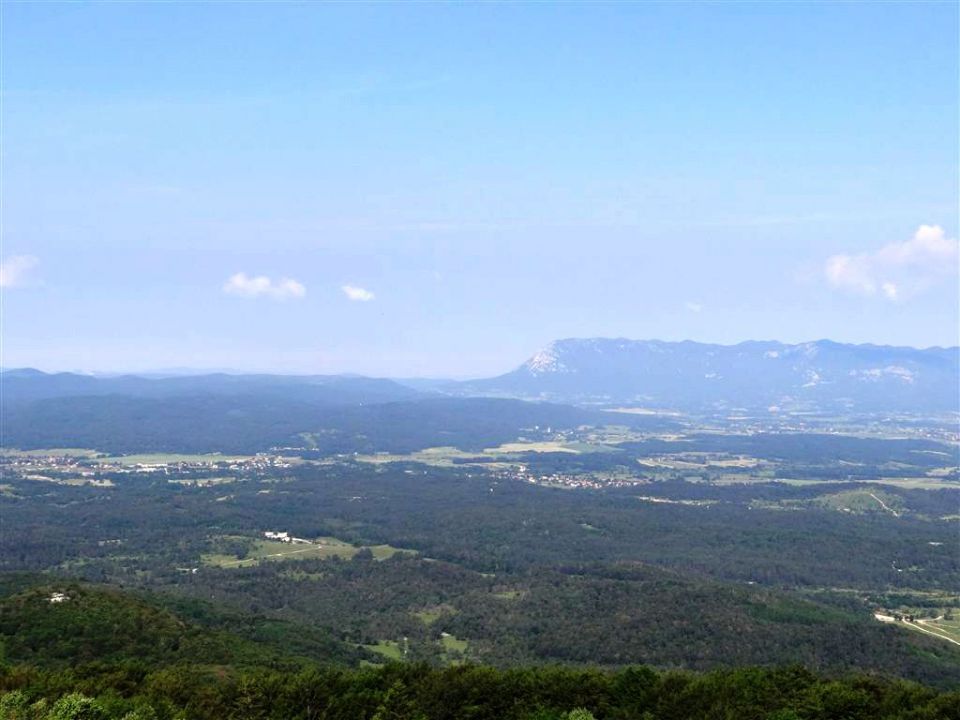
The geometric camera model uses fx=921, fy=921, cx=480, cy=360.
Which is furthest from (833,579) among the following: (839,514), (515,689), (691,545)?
(515,689)

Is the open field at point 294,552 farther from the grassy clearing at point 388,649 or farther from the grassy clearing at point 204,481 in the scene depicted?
the grassy clearing at point 204,481

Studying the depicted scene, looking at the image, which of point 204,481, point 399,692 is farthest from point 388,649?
point 204,481

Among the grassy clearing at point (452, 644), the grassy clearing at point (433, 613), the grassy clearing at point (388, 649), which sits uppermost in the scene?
the grassy clearing at point (388, 649)

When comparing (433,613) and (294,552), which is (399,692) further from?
(294,552)

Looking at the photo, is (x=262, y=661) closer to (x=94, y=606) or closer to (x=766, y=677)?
(x=94, y=606)

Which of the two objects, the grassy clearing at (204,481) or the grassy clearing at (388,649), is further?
the grassy clearing at (204,481)

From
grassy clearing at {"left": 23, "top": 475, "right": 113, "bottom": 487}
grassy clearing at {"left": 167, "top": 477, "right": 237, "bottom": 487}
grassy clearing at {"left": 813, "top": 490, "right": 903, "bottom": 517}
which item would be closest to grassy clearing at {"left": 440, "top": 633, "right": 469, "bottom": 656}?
grassy clearing at {"left": 813, "top": 490, "right": 903, "bottom": 517}

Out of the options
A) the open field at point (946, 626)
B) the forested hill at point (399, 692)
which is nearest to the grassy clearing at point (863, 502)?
the open field at point (946, 626)

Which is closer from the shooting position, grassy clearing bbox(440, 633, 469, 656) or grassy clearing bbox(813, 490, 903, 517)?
grassy clearing bbox(440, 633, 469, 656)

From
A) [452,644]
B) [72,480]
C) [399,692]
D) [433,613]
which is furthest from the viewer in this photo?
[72,480]

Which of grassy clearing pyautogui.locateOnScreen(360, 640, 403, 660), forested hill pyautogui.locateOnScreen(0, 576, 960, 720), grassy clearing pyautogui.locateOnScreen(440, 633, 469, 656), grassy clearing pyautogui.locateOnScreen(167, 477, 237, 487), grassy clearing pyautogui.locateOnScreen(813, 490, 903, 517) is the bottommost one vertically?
grassy clearing pyautogui.locateOnScreen(813, 490, 903, 517)

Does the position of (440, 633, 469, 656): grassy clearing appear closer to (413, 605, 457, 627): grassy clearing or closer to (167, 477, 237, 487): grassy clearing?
(413, 605, 457, 627): grassy clearing

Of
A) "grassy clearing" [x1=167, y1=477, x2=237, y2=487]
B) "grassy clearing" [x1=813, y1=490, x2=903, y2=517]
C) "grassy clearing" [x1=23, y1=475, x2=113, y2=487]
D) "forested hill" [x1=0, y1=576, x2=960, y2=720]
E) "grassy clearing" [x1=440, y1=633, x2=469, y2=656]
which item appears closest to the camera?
"forested hill" [x1=0, y1=576, x2=960, y2=720]
